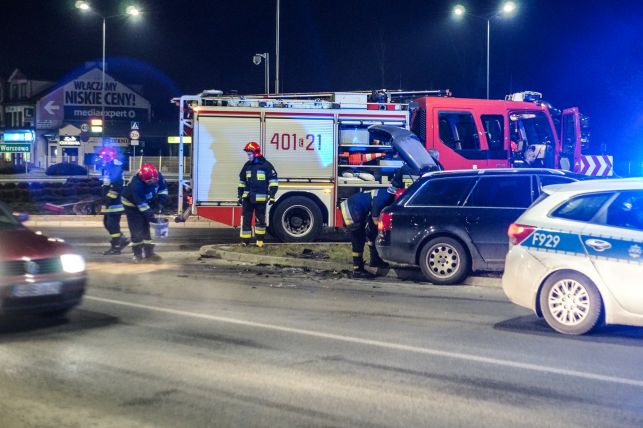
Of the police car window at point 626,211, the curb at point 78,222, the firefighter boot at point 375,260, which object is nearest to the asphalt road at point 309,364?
the police car window at point 626,211

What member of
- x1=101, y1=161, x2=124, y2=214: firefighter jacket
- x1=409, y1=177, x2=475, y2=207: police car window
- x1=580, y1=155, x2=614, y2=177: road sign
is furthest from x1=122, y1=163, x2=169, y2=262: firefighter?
x1=580, y1=155, x2=614, y2=177: road sign

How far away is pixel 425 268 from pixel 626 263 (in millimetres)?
4069

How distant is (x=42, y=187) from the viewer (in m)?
28.2

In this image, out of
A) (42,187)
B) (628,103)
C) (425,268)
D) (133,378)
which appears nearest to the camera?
(133,378)

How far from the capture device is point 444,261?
11.2 meters

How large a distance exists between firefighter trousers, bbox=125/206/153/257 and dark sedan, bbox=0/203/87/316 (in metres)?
5.22

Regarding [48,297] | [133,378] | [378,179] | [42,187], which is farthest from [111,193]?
[42,187]

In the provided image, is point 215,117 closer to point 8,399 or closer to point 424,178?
point 424,178

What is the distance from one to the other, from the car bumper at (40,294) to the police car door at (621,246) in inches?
195

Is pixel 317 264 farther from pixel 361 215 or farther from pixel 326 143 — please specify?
pixel 326 143

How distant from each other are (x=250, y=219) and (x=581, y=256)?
8325 millimetres

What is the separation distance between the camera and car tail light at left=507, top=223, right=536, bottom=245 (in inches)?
322

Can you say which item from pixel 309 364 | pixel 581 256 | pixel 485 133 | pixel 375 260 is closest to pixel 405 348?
pixel 309 364

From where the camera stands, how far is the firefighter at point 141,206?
13477 millimetres
